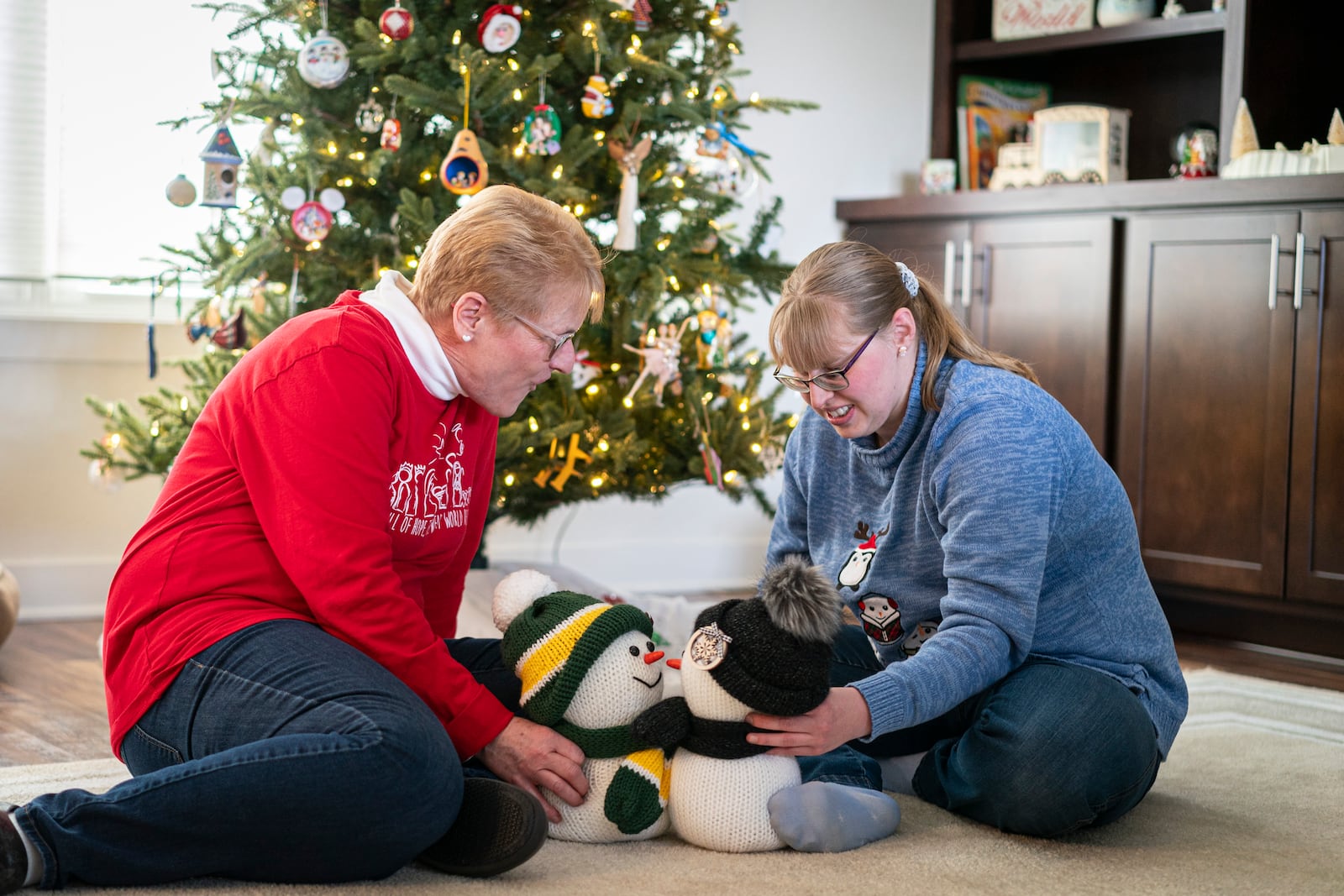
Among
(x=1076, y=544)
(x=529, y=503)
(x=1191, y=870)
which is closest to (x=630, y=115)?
(x=529, y=503)

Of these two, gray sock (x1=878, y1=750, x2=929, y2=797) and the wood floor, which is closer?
gray sock (x1=878, y1=750, x2=929, y2=797)

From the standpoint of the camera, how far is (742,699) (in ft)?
4.21

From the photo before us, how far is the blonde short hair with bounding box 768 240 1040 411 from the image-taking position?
1454mm

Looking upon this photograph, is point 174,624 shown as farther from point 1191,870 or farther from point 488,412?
point 1191,870

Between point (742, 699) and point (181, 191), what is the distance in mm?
1544

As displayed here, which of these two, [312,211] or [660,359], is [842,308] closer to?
[660,359]

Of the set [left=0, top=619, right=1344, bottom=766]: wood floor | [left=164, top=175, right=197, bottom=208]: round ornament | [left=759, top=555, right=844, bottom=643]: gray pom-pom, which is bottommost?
[left=0, top=619, right=1344, bottom=766]: wood floor

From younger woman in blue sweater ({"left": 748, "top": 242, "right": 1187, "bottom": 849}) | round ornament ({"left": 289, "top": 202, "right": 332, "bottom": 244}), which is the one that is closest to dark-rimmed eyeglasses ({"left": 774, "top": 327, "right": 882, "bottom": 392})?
younger woman in blue sweater ({"left": 748, "top": 242, "right": 1187, "bottom": 849})

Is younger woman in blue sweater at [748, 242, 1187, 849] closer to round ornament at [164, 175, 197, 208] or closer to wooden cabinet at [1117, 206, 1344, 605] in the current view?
round ornament at [164, 175, 197, 208]

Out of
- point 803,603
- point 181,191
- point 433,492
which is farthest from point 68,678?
point 803,603

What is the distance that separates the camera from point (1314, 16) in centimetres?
308

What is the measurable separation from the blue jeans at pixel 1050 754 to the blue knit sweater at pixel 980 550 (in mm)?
49

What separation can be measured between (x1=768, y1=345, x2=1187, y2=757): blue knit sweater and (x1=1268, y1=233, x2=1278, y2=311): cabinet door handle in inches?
58.3

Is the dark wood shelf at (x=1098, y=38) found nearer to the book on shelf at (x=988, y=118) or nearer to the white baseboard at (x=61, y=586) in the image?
the book on shelf at (x=988, y=118)
